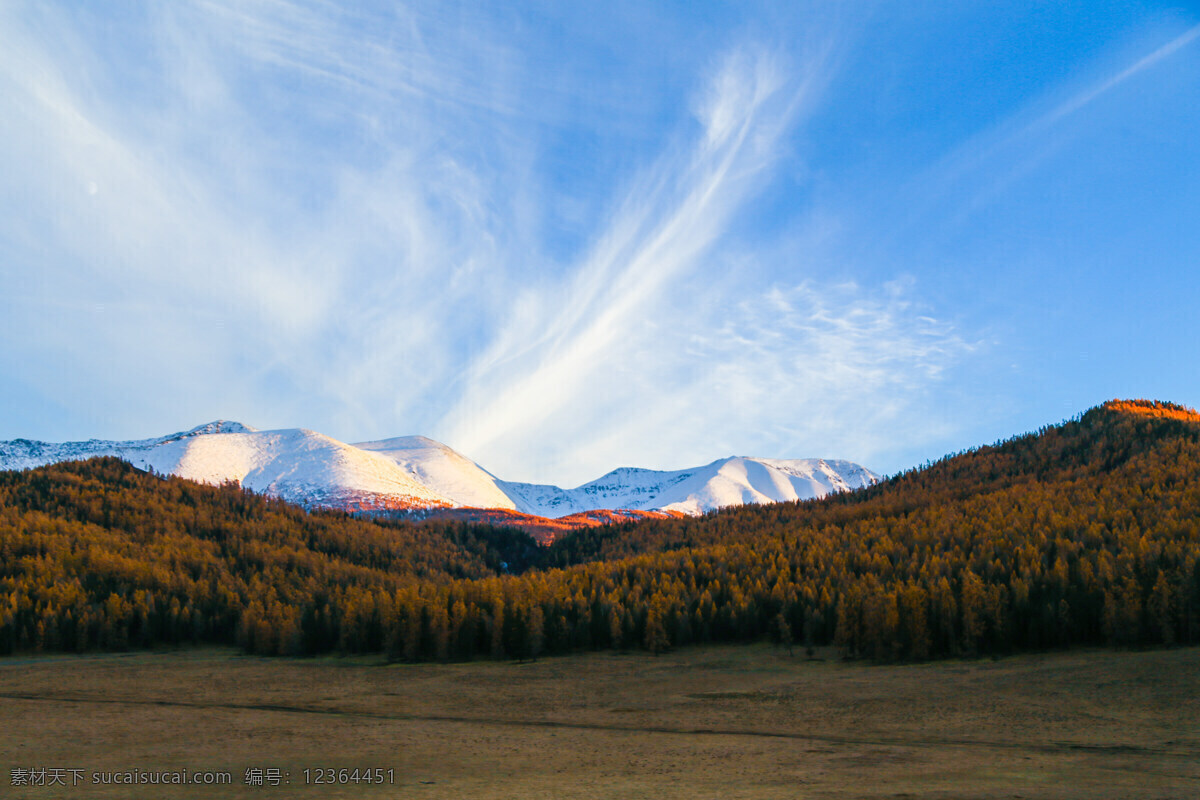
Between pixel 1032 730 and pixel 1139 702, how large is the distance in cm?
1646

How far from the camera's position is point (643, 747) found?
49.1 metres

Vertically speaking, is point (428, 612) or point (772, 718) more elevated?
point (428, 612)

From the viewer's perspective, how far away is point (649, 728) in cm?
5959

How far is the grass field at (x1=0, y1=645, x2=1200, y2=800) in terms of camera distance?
35031 mm

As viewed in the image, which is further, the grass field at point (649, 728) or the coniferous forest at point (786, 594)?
the coniferous forest at point (786, 594)

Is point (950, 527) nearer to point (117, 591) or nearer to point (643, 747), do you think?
point (643, 747)

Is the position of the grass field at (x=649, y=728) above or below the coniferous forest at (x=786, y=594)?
below

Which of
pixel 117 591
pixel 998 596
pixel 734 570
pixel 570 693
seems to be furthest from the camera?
pixel 117 591

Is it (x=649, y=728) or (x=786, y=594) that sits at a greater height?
(x=786, y=594)

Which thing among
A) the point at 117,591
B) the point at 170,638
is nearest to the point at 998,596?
the point at 170,638

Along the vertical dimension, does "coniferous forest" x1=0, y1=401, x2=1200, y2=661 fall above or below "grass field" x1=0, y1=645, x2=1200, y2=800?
above

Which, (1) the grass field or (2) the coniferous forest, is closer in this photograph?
(1) the grass field

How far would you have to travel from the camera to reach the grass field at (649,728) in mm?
35031

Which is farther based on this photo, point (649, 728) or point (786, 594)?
point (786, 594)
